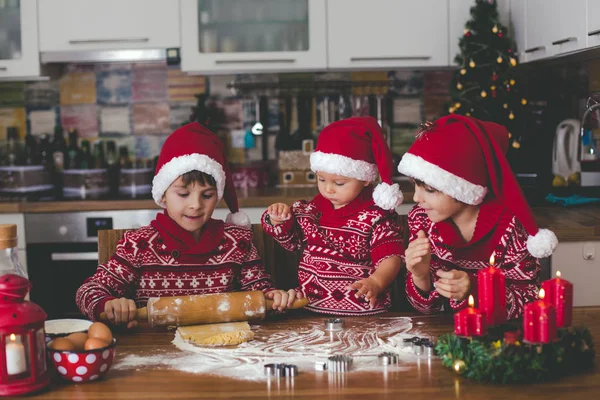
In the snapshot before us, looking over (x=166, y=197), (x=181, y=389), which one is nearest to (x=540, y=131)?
(x=166, y=197)

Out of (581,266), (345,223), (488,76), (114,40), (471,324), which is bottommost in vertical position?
(581,266)

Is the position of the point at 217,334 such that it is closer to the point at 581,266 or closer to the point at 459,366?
the point at 459,366

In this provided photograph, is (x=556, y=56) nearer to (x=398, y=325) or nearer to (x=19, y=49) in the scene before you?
(x=398, y=325)

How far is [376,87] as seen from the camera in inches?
138

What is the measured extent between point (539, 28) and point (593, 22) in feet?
1.53

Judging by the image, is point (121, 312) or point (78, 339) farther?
point (121, 312)

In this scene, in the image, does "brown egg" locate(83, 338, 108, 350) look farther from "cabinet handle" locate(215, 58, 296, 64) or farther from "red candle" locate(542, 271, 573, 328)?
"cabinet handle" locate(215, 58, 296, 64)

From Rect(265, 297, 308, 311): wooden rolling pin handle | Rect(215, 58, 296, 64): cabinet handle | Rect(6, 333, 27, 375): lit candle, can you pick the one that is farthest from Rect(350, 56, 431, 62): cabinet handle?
Rect(6, 333, 27, 375): lit candle

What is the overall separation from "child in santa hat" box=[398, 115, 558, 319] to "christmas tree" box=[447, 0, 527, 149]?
122cm

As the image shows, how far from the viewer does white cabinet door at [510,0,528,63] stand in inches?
119

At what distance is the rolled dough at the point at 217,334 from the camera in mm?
1425

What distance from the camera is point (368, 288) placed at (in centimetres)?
167

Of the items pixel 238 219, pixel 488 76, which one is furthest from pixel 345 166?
pixel 488 76

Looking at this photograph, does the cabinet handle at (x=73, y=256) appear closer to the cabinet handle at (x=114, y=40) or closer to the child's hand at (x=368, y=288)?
the cabinet handle at (x=114, y=40)
